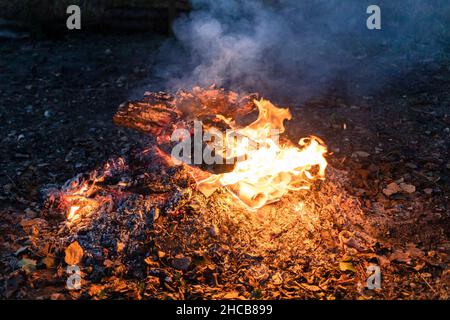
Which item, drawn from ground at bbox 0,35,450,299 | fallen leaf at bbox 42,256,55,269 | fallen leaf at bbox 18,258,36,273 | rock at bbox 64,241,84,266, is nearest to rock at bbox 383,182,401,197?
ground at bbox 0,35,450,299

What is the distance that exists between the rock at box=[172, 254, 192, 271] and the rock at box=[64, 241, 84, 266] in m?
0.83

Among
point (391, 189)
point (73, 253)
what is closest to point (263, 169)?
point (391, 189)

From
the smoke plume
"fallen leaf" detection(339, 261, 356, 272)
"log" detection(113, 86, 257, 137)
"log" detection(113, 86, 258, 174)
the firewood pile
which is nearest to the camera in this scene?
the firewood pile

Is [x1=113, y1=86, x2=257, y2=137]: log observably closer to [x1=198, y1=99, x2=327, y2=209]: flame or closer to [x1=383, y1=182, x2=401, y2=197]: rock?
[x1=198, y1=99, x2=327, y2=209]: flame

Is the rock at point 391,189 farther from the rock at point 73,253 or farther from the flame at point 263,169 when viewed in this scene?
the rock at point 73,253

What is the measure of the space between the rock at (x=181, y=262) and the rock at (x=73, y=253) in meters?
0.83

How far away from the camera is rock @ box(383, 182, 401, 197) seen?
443cm

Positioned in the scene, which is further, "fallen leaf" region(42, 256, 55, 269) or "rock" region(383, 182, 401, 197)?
"rock" region(383, 182, 401, 197)

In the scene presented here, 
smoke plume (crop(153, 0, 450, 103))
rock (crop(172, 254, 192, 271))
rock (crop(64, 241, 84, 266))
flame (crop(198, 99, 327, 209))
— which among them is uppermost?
smoke plume (crop(153, 0, 450, 103))

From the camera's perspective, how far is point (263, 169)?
13.7ft

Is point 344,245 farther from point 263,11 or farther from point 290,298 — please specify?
point 263,11

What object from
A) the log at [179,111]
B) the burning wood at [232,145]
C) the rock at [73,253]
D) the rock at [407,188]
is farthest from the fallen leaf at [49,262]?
the rock at [407,188]
